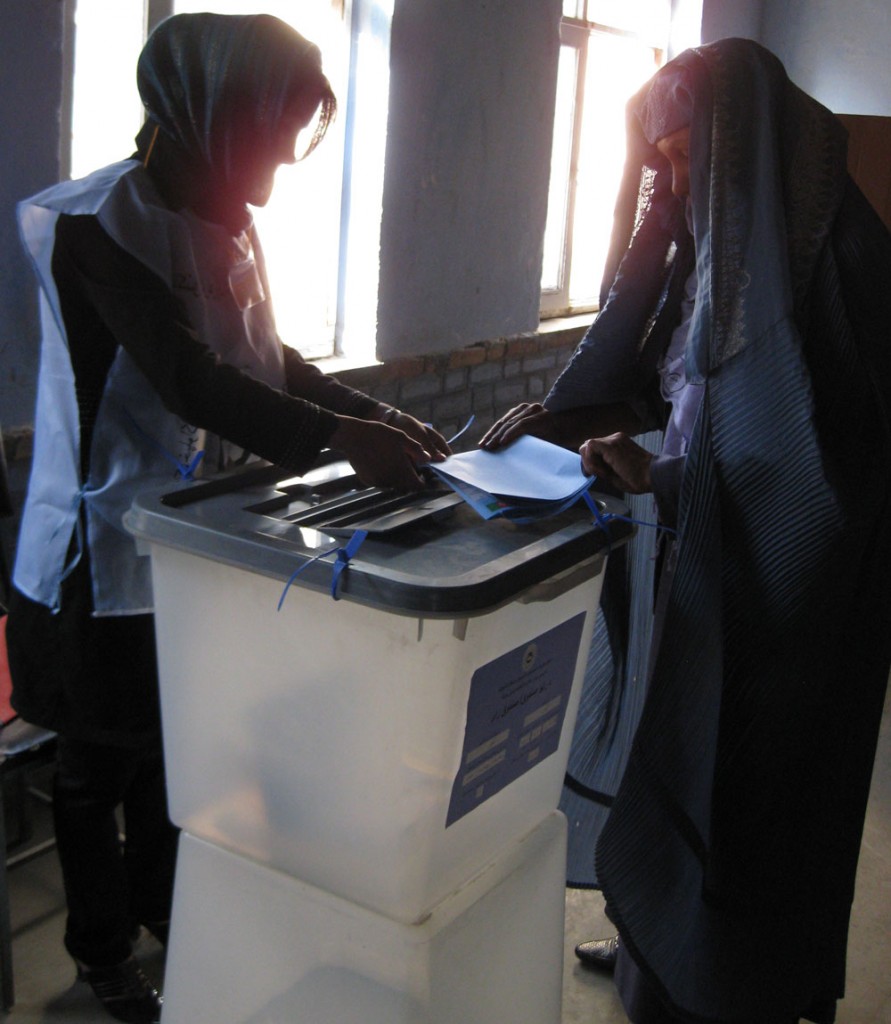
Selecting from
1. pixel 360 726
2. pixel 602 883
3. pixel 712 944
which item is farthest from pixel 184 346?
pixel 712 944

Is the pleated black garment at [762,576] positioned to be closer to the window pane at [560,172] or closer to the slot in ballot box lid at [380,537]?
the slot in ballot box lid at [380,537]

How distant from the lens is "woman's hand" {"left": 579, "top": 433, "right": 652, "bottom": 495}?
5.10 feet

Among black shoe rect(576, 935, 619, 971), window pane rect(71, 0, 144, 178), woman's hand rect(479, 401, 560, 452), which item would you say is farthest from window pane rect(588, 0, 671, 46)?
black shoe rect(576, 935, 619, 971)

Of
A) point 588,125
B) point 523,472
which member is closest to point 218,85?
point 523,472

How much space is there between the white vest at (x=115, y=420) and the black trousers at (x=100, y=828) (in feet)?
0.93

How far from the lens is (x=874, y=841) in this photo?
268 centimetres

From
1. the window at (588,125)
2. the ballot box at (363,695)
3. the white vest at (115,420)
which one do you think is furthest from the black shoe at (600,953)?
the window at (588,125)

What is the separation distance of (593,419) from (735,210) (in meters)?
0.59

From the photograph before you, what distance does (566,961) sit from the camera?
2129mm

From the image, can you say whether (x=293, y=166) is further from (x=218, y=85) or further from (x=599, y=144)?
(x=599, y=144)

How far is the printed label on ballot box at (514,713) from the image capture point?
3.98 ft

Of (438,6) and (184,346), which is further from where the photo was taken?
(438,6)

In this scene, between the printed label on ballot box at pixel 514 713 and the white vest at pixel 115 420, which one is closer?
the printed label on ballot box at pixel 514 713

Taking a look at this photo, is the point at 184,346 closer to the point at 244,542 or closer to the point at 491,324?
the point at 244,542
